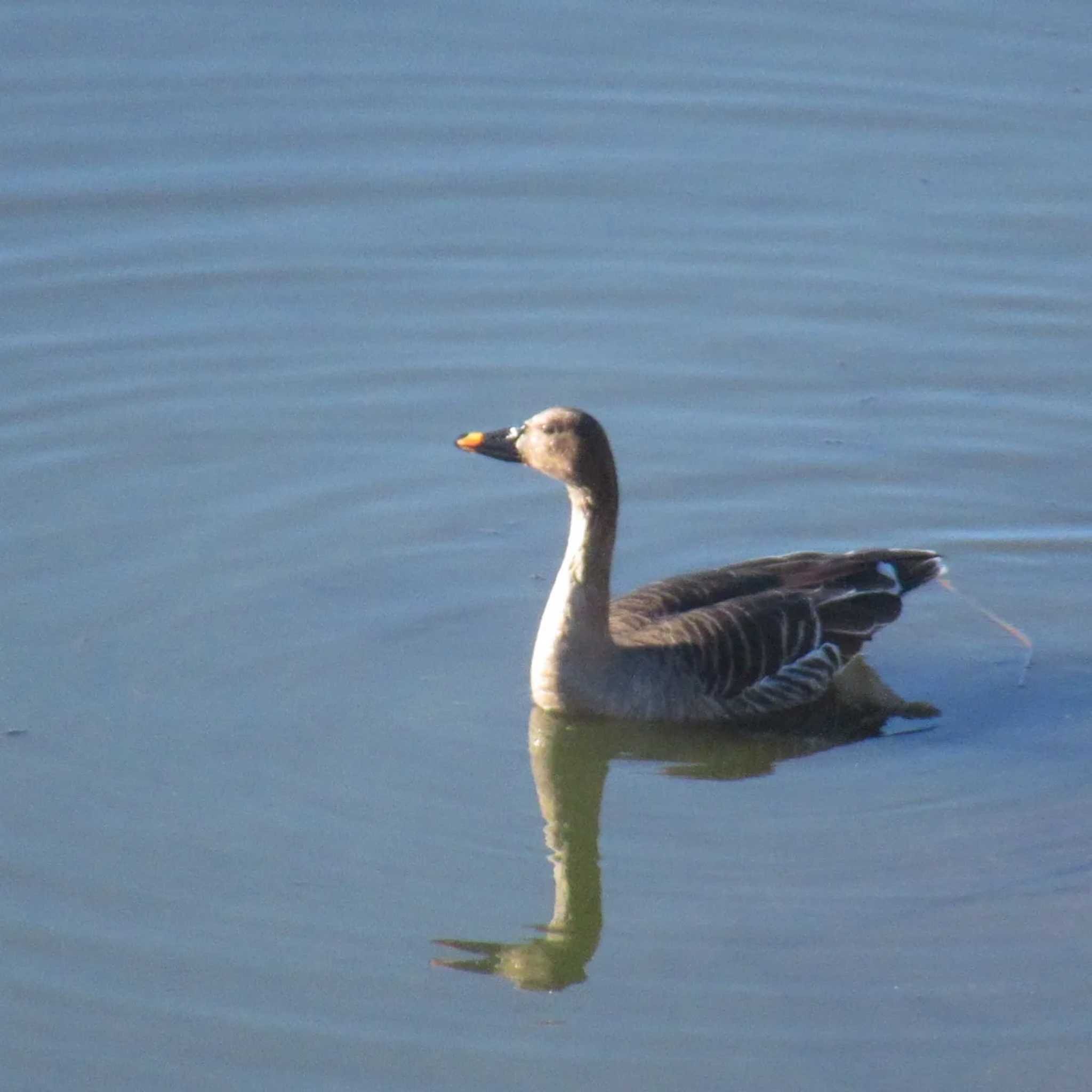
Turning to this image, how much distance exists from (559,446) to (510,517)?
1.78m

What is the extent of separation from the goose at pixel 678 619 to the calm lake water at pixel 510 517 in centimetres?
22

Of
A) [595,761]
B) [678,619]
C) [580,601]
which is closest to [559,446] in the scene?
[580,601]

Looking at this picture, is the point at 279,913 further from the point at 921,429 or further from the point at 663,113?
the point at 663,113

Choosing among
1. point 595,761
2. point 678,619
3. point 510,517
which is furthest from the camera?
point 510,517

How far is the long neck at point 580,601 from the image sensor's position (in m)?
9.66

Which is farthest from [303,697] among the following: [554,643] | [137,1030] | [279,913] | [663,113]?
[663,113]

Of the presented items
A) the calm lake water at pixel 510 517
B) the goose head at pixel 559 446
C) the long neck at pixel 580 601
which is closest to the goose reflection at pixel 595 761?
the calm lake water at pixel 510 517

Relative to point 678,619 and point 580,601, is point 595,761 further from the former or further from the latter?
point 678,619

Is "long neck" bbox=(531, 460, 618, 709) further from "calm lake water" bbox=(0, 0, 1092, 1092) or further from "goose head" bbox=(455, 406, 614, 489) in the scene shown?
"calm lake water" bbox=(0, 0, 1092, 1092)

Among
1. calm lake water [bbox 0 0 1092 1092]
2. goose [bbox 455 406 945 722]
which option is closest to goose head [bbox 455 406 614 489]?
goose [bbox 455 406 945 722]

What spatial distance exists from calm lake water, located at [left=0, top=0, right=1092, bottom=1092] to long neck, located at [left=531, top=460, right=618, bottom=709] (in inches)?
11.2

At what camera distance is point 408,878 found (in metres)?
8.36

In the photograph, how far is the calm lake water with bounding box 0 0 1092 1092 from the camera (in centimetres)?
773

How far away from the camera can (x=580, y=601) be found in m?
9.69
